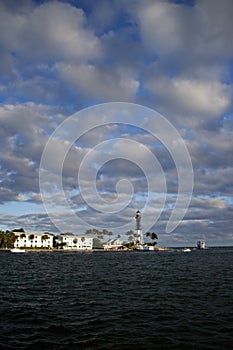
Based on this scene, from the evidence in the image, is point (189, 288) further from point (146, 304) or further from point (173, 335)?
point (173, 335)

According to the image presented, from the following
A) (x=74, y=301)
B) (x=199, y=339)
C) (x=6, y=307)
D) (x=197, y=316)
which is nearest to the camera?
(x=199, y=339)

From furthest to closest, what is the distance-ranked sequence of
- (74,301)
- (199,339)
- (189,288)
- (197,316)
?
(189,288), (74,301), (197,316), (199,339)

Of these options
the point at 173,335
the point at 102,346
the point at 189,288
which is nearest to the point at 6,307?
the point at 102,346

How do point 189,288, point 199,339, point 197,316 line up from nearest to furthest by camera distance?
point 199,339
point 197,316
point 189,288

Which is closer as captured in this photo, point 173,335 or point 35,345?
point 35,345

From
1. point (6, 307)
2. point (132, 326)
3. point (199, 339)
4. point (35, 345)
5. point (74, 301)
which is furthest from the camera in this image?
point (74, 301)

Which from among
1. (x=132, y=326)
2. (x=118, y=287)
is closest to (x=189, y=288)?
(x=118, y=287)

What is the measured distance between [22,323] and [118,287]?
20688 mm

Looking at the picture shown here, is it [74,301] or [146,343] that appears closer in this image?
[146,343]

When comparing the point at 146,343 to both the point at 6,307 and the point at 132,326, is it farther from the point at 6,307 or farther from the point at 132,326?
the point at 6,307

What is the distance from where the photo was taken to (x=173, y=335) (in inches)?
862

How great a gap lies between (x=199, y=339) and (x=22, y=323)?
12.1 metres

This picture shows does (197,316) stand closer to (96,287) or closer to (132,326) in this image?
(132,326)

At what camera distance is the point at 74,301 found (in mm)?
33094
